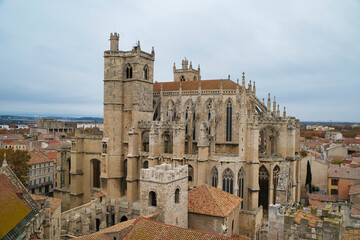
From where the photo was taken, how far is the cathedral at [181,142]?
33469mm

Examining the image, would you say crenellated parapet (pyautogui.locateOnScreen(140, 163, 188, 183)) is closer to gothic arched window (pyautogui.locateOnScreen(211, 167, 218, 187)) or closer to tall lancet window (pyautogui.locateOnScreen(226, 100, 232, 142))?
gothic arched window (pyautogui.locateOnScreen(211, 167, 218, 187))

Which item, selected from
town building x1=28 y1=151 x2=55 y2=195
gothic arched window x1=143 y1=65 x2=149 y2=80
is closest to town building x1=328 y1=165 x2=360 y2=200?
gothic arched window x1=143 y1=65 x2=149 y2=80

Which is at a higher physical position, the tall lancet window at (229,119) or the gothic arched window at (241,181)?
the tall lancet window at (229,119)

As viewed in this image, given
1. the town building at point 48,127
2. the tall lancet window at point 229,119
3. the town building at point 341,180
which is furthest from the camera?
the town building at point 48,127

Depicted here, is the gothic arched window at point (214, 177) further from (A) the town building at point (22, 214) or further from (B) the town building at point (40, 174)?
(B) the town building at point (40, 174)

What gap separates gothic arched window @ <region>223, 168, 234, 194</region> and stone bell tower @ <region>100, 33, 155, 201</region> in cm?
1241

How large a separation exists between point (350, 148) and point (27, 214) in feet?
338

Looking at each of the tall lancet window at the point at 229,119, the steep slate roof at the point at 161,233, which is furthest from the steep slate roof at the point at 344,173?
the steep slate roof at the point at 161,233

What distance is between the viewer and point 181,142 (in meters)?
35.4

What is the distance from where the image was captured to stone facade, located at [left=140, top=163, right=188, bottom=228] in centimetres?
2220

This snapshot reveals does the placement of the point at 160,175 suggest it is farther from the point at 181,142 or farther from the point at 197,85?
the point at 197,85

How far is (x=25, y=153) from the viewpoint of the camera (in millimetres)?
43281

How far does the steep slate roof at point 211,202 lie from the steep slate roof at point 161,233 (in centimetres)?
483

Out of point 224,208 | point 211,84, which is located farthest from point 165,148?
point 224,208
